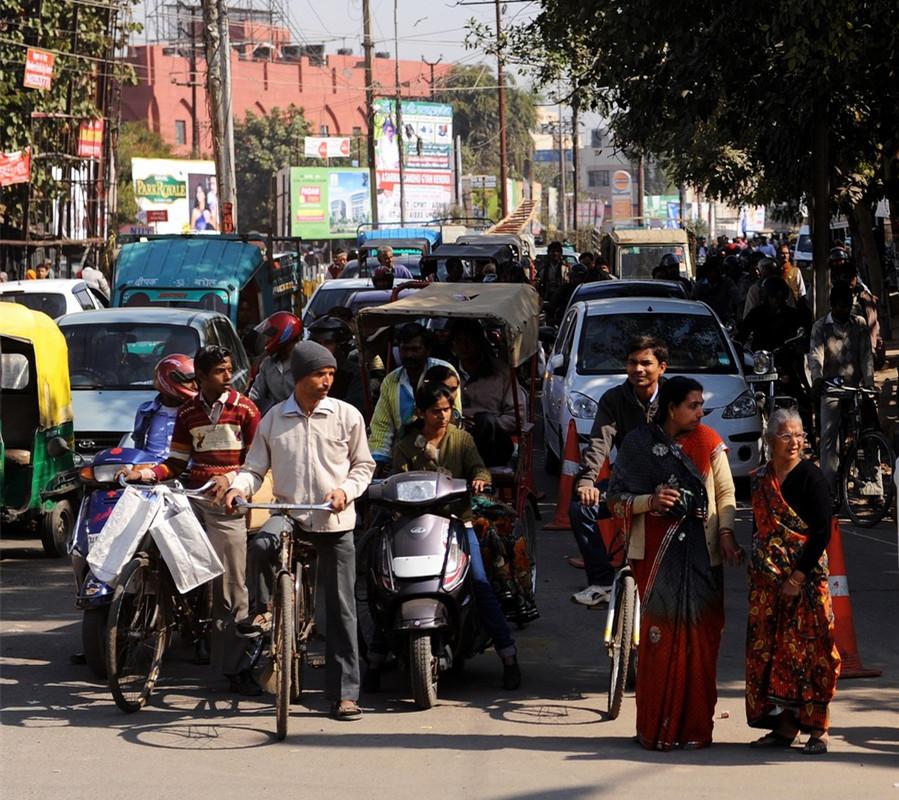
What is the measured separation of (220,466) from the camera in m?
8.02

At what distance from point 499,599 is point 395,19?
53.0 m

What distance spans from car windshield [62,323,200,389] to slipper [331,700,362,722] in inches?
264

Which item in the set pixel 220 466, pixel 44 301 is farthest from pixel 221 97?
pixel 220 466

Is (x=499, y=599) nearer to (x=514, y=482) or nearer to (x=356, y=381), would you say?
(x=514, y=482)

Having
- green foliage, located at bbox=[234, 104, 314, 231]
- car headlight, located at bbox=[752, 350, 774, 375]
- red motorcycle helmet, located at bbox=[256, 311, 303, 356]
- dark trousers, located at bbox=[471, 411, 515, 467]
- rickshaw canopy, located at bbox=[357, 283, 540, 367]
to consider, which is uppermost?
green foliage, located at bbox=[234, 104, 314, 231]

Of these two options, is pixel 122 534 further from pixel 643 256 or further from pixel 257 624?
pixel 643 256

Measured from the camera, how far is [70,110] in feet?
119

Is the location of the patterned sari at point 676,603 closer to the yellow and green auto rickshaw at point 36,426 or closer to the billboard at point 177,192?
the yellow and green auto rickshaw at point 36,426

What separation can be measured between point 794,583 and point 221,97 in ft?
79.1

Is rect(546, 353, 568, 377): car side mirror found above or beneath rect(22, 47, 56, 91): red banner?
beneath

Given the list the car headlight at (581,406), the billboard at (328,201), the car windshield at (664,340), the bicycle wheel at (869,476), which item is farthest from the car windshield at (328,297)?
the billboard at (328,201)

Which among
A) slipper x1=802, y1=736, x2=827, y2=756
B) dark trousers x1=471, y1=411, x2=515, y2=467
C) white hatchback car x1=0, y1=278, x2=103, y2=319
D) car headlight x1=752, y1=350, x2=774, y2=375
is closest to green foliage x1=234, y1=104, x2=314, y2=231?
white hatchback car x1=0, y1=278, x2=103, y2=319

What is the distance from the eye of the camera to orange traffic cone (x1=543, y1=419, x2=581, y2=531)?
11.7 metres

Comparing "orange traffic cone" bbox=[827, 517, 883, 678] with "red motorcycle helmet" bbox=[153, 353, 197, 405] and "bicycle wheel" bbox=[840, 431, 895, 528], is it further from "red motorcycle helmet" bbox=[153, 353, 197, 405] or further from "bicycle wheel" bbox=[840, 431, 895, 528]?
"bicycle wheel" bbox=[840, 431, 895, 528]
